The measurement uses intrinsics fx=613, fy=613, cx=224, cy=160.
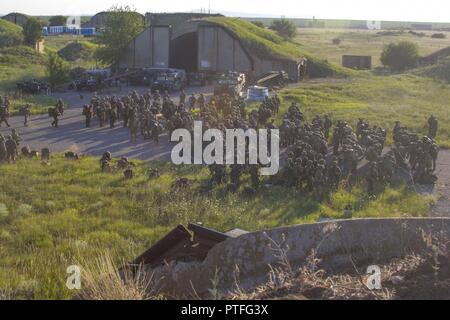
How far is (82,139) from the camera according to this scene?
26.2m

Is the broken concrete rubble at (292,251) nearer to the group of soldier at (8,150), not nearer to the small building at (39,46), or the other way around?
the group of soldier at (8,150)

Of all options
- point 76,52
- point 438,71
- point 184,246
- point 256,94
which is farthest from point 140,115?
point 76,52

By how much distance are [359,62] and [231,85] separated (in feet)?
97.0

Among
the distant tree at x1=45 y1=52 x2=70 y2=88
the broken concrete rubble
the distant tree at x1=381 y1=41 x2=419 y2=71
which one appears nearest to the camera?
the broken concrete rubble

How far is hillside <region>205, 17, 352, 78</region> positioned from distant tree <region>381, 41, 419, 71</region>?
343 inches

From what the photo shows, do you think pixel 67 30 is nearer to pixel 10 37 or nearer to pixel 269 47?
pixel 10 37

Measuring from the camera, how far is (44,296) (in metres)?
8.66

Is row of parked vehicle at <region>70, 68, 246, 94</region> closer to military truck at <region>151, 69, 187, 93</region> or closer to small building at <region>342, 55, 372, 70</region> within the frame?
military truck at <region>151, 69, 187, 93</region>

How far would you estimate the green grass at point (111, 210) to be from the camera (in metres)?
12.3

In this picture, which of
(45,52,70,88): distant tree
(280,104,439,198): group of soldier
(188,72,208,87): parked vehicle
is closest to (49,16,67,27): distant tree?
(45,52,70,88): distant tree

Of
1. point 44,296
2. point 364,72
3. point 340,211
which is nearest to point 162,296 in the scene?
point 44,296

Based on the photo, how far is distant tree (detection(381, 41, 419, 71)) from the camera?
63.1 meters

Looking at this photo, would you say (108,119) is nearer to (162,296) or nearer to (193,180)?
(193,180)

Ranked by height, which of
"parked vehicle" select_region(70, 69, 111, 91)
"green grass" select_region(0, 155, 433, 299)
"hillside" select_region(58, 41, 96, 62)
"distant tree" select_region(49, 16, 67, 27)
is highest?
"distant tree" select_region(49, 16, 67, 27)
